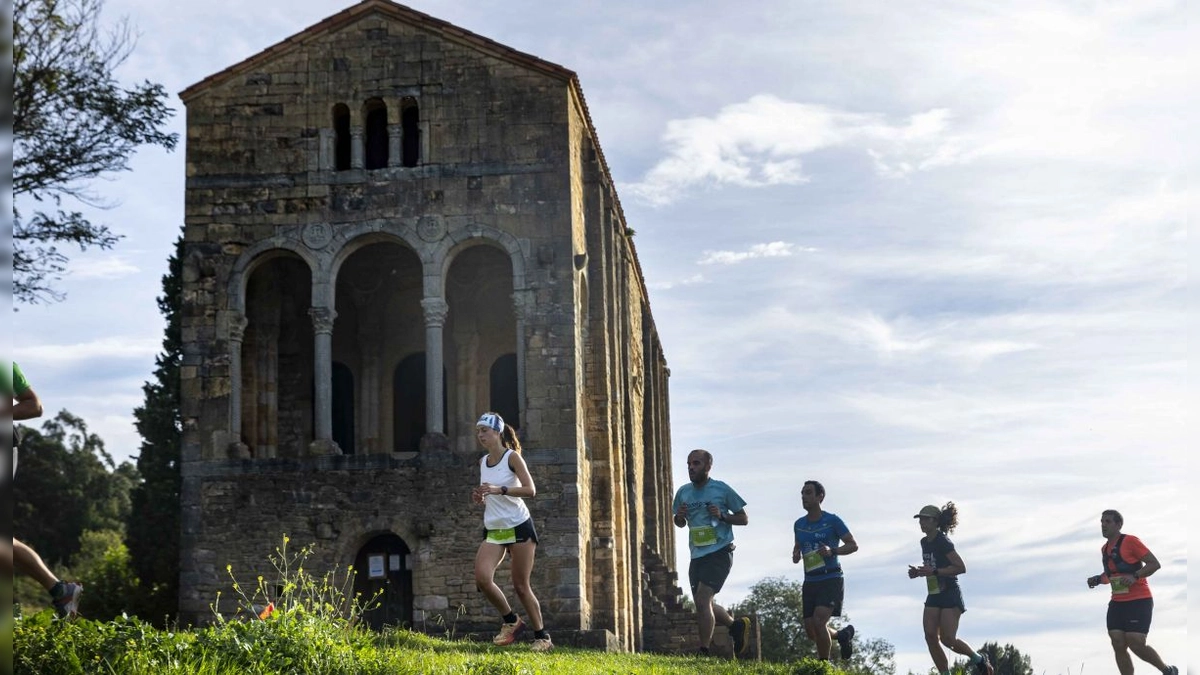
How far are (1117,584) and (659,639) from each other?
16443 mm

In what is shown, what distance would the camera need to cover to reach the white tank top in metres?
14.7

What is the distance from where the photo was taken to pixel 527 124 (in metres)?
25.6

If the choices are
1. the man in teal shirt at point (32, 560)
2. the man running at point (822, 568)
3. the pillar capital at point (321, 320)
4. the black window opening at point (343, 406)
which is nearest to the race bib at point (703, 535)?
the man running at point (822, 568)

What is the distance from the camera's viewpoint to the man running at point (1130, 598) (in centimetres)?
1442

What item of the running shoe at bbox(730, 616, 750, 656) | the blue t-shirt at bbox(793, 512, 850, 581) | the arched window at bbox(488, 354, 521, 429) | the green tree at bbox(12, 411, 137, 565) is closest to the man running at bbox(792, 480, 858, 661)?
the blue t-shirt at bbox(793, 512, 850, 581)

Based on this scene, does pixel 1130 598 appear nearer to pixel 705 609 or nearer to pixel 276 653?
pixel 705 609

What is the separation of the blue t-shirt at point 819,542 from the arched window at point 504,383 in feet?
48.0

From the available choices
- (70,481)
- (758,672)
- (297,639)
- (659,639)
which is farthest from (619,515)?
(70,481)

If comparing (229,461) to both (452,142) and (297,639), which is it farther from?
(297,639)

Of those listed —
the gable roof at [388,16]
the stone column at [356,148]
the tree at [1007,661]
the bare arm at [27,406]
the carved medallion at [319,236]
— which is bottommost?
the tree at [1007,661]

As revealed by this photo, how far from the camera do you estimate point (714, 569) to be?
53.0 ft

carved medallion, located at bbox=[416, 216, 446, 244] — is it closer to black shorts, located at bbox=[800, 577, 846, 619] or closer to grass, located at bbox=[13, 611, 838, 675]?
grass, located at bbox=[13, 611, 838, 675]

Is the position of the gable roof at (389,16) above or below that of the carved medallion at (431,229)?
above

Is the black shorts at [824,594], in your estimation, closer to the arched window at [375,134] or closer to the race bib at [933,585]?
the race bib at [933,585]
